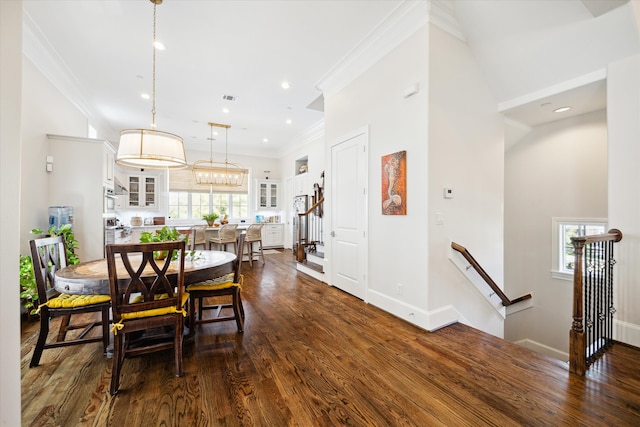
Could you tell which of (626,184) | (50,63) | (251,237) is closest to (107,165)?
(50,63)

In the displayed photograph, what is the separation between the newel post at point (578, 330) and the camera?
201cm

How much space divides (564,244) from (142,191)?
9.30 metres

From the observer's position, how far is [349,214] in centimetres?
396

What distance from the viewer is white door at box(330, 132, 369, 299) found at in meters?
3.68

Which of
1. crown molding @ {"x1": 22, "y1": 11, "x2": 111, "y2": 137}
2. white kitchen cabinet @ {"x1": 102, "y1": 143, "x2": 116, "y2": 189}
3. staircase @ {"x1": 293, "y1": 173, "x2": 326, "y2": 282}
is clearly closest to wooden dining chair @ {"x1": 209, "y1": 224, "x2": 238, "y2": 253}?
staircase @ {"x1": 293, "y1": 173, "x2": 326, "y2": 282}

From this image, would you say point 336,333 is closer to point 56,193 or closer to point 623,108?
point 623,108

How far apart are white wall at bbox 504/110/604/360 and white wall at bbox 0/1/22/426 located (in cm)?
523

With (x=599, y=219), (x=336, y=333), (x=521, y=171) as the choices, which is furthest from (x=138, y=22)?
(x=599, y=219)

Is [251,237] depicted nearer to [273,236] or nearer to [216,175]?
[216,175]

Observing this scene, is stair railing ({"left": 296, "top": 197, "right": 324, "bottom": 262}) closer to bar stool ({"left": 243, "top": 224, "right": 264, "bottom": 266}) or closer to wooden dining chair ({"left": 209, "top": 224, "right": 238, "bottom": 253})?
bar stool ({"left": 243, "top": 224, "right": 264, "bottom": 266})

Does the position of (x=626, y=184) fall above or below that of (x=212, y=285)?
above

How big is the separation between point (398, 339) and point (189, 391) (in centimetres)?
186

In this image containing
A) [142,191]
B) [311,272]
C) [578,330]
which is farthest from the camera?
[142,191]

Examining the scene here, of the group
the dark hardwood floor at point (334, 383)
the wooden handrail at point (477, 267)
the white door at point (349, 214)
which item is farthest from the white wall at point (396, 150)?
the dark hardwood floor at point (334, 383)
